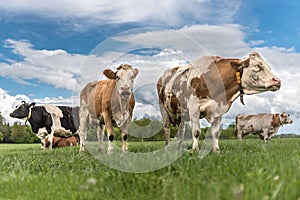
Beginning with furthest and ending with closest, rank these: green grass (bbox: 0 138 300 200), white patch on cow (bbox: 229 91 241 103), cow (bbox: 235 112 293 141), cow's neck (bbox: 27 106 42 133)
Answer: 1. cow (bbox: 235 112 293 141)
2. cow's neck (bbox: 27 106 42 133)
3. white patch on cow (bbox: 229 91 241 103)
4. green grass (bbox: 0 138 300 200)

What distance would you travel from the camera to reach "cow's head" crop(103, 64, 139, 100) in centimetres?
991

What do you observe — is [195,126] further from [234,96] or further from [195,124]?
[234,96]

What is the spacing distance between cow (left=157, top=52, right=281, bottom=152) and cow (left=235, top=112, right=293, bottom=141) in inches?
720

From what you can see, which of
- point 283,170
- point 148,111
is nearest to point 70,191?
point 283,170

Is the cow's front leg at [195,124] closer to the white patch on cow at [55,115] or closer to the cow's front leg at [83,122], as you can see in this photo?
the cow's front leg at [83,122]

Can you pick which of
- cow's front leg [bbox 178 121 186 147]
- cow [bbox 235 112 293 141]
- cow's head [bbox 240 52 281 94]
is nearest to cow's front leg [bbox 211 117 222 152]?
cow's head [bbox 240 52 281 94]

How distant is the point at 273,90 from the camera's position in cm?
1039

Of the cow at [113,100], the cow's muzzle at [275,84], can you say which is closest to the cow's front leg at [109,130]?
the cow at [113,100]

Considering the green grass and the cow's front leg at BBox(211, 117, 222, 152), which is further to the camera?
the cow's front leg at BBox(211, 117, 222, 152)

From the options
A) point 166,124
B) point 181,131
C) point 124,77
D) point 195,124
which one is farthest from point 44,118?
point 195,124

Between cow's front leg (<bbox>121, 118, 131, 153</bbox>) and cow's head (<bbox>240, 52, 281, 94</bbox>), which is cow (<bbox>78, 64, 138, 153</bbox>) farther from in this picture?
cow's head (<bbox>240, 52, 281, 94</bbox>)

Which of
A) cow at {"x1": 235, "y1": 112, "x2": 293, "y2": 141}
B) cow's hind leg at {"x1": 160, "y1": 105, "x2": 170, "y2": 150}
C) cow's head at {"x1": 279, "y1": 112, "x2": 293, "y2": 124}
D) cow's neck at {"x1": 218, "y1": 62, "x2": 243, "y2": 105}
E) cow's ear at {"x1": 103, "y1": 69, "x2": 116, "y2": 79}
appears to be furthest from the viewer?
cow's head at {"x1": 279, "y1": 112, "x2": 293, "y2": 124}

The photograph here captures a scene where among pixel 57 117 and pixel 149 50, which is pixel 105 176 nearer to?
pixel 149 50

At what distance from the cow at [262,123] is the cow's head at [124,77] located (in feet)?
63.8
